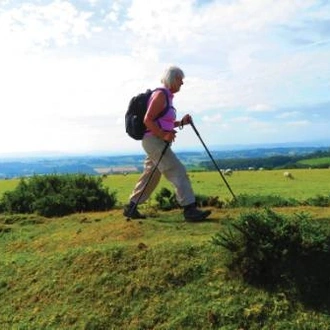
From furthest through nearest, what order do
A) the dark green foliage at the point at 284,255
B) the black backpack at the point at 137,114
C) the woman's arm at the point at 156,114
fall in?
the black backpack at the point at 137,114 < the woman's arm at the point at 156,114 < the dark green foliage at the point at 284,255

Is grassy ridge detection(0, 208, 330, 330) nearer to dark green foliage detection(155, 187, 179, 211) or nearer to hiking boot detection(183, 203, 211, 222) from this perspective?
hiking boot detection(183, 203, 211, 222)

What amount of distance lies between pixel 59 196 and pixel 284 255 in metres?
9.33

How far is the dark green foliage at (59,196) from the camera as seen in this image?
1627 cm

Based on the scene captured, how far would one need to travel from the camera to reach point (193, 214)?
12.3m

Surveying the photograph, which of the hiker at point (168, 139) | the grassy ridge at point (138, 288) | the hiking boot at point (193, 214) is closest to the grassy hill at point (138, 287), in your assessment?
the grassy ridge at point (138, 288)

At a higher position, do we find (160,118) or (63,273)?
(160,118)

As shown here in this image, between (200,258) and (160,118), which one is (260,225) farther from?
(160,118)

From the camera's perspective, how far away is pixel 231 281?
875 cm

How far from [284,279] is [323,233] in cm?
86

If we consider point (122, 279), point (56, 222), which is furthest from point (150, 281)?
point (56, 222)

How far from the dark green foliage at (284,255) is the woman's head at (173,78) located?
4074 millimetres

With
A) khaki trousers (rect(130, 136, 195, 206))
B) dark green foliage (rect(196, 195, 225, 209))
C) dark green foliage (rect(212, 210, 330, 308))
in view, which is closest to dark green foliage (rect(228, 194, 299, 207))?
dark green foliage (rect(196, 195, 225, 209))

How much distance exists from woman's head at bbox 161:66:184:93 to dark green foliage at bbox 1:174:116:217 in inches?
217

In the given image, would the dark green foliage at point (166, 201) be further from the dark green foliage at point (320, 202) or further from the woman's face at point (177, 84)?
the woman's face at point (177, 84)
